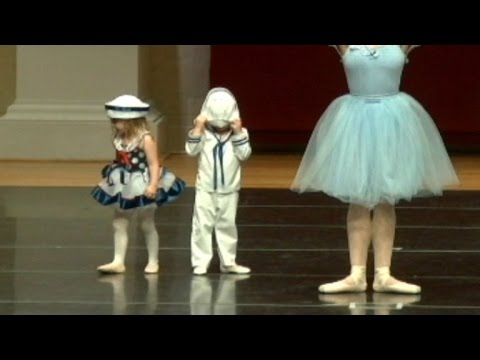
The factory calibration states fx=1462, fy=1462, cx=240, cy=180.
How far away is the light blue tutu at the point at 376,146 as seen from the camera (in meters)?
8.38

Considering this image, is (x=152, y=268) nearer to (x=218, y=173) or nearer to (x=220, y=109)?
(x=218, y=173)

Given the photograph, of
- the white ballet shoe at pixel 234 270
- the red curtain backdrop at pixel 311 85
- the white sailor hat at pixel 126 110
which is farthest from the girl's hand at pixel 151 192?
the red curtain backdrop at pixel 311 85

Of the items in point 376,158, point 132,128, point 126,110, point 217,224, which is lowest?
point 217,224

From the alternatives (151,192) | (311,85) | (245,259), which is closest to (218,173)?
(151,192)

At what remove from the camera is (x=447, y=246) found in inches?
404

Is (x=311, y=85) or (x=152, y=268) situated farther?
(x=311, y=85)

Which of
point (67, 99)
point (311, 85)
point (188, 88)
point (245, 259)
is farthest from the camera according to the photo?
point (188, 88)

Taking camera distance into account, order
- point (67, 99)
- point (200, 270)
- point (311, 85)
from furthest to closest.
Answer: point (311, 85), point (67, 99), point (200, 270)

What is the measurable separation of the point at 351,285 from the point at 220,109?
1.38 m

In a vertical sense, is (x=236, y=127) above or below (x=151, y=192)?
above

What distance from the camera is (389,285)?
335 inches

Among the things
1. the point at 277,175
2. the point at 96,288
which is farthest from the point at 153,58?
the point at 96,288

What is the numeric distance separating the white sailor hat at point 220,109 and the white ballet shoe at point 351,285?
123cm

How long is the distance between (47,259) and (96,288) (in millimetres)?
1099
